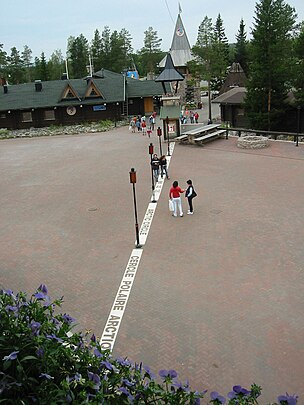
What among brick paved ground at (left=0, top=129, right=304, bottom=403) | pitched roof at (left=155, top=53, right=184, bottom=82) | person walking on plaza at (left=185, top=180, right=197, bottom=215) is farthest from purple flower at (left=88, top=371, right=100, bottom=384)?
pitched roof at (left=155, top=53, right=184, bottom=82)

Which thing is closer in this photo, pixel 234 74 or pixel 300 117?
pixel 300 117

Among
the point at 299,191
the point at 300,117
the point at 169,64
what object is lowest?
the point at 299,191

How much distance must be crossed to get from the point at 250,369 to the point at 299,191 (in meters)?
11.9

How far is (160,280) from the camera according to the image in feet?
36.8

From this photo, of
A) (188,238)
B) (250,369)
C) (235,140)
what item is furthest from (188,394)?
(235,140)

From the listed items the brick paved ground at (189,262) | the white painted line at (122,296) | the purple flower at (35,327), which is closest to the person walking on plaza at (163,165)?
the brick paved ground at (189,262)

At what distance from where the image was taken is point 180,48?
65.4 meters

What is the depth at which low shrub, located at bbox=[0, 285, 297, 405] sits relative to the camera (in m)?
3.95

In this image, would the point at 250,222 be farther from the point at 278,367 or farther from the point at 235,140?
the point at 235,140

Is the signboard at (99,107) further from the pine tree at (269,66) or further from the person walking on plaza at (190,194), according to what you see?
the person walking on plaza at (190,194)

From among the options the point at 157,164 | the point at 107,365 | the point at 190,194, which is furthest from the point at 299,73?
the point at 107,365

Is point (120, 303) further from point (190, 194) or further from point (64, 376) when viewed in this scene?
point (190, 194)

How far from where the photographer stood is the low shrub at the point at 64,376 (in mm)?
3947

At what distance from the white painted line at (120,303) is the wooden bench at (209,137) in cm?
1820
